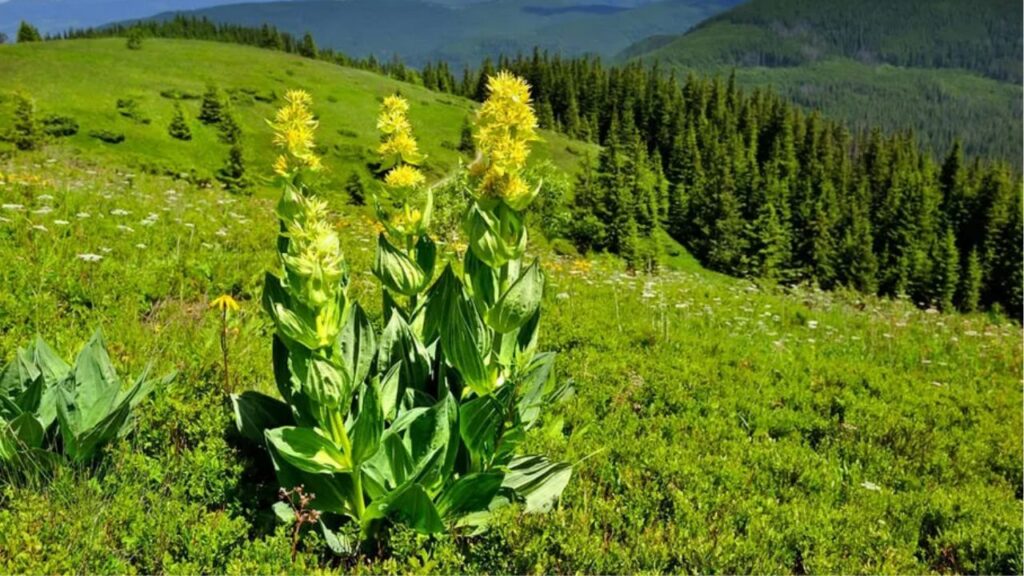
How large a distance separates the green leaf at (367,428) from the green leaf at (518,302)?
70cm

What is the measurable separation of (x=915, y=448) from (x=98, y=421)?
6858 mm

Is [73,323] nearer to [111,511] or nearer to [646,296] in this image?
[111,511]

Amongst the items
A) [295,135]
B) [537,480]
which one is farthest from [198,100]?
[537,480]

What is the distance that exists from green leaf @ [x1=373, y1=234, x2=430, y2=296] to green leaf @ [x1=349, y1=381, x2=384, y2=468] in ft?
2.65

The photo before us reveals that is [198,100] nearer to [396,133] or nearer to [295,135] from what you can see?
[396,133]

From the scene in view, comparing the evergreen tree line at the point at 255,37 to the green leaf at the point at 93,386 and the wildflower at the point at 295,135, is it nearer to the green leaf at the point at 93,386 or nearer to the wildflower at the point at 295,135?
the green leaf at the point at 93,386

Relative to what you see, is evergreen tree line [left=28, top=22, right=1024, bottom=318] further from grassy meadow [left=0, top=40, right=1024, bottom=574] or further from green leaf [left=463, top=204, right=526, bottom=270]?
green leaf [left=463, top=204, right=526, bottom=270]

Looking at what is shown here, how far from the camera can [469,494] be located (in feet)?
11.5

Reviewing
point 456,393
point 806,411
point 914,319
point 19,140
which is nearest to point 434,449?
point 456,393

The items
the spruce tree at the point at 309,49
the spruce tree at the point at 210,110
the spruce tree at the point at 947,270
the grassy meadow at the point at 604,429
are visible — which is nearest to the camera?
the grassy meadow at the point at 604,429

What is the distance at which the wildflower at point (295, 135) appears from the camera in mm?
3318

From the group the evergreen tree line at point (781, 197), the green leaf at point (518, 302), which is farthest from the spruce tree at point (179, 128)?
the green leaf at point (518, 302)

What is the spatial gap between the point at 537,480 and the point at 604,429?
66.4 inches

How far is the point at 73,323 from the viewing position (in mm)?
5660
